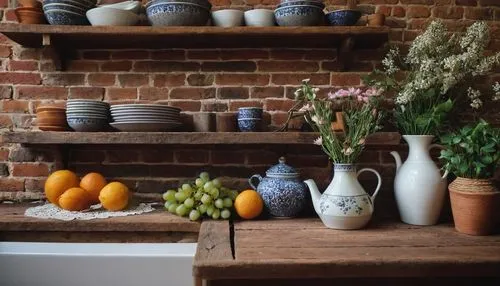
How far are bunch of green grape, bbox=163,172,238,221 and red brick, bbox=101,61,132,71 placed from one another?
0.68 m

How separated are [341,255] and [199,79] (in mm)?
1061

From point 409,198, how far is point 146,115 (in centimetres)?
108

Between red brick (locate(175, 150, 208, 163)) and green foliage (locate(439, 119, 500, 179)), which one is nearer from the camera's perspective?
green foliage (locate(439, 119, 500, 179))

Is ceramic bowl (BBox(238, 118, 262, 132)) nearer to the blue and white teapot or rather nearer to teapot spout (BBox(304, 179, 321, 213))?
the blue and white teapot

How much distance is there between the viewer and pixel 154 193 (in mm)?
1712

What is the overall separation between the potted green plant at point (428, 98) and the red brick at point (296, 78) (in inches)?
7.8

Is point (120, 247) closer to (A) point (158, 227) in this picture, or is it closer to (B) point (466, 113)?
(A) point (158, 227)

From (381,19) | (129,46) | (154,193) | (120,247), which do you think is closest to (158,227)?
(120,247)

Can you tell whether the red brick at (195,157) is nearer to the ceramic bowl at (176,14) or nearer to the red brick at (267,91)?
the red brick at (267,91)

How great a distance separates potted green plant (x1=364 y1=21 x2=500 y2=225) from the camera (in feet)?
4.37

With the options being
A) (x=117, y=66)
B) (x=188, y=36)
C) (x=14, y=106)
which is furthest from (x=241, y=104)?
(x=14, y=106)

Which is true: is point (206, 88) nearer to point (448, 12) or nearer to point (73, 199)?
point (73, 199)

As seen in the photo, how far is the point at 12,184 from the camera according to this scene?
66.4 inches

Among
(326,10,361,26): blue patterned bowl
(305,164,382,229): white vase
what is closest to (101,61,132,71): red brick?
(326,10,361,26): blue patterned bowl
